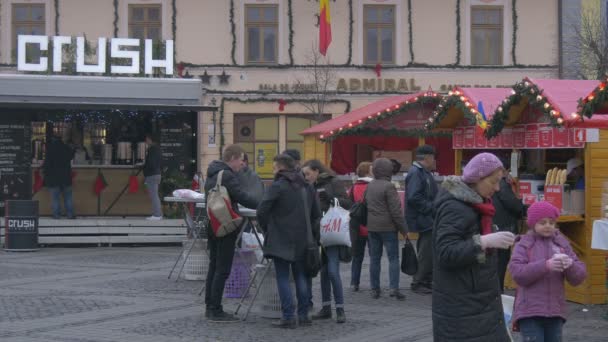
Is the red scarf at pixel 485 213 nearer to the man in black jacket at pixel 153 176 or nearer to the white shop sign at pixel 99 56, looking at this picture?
the man in black jacket at pixel 153 176

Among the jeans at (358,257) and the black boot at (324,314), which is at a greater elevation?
the jeans at (358,257)

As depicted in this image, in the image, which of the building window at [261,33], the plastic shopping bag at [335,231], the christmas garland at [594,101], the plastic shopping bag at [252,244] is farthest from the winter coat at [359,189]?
the building window at [261,33]

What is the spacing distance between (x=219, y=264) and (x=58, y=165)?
10.7m

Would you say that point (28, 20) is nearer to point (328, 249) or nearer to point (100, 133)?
point (100, 133)

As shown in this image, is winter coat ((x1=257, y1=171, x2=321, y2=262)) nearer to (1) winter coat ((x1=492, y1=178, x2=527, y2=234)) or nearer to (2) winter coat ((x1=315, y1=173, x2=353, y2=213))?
(2) winter coat ((x1=315, y1=173, x2=353, y2=213))

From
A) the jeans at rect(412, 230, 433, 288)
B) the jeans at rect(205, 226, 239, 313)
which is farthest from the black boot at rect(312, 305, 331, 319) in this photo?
the jeans at rect(412, 230, 433, 288)

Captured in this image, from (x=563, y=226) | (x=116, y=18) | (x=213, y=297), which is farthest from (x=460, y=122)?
(x=116, y=18)

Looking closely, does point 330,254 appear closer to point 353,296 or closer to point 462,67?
point 353,296

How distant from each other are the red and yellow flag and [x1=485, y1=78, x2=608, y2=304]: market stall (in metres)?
14.7

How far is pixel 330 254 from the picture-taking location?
Result: 10664 millimetres

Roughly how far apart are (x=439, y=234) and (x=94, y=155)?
16.6 m

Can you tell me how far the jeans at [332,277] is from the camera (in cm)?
1043

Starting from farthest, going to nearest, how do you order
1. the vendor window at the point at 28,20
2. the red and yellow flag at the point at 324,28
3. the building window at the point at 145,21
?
the building window at the point at 145,21, the vendor window at the point at 28,20, the red and yellow flag at the point at 324,28

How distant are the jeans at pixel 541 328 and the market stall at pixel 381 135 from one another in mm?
15601
